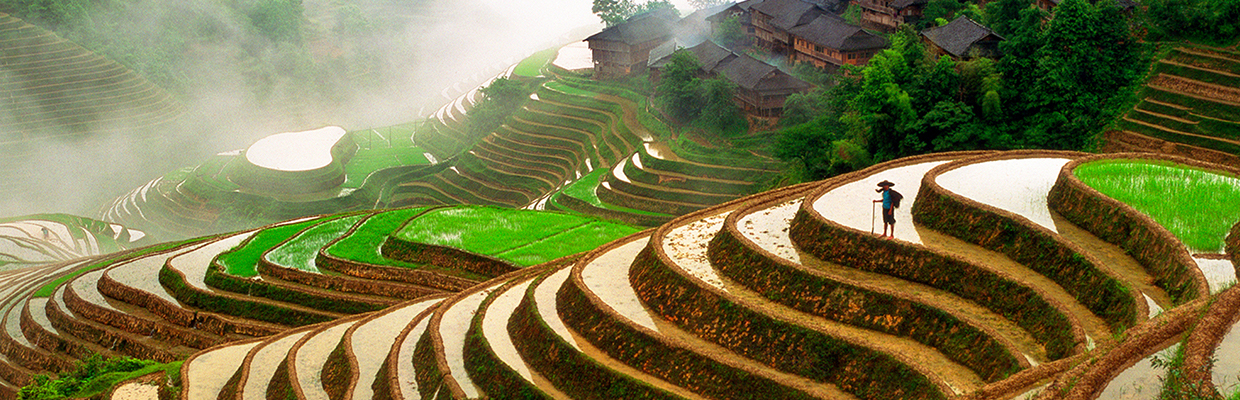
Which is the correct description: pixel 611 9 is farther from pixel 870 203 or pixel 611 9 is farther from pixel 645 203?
pixel 870 203

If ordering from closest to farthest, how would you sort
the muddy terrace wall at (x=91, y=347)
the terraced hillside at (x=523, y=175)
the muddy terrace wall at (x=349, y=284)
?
1. the muddy terrace wall at (x=91, y=347)
2. the muddy terrace wall at (x=349, y=284)
3. the terraced hillside at (x=523, y=175)

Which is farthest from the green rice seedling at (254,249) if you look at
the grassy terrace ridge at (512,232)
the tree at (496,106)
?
the tree at (496,106)

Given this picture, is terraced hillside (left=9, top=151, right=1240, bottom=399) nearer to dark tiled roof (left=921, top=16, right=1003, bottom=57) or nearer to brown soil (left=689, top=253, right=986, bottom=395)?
brown soil (left=689, top=253, right=986, bottom=395)

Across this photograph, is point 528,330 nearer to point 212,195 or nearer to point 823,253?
point 823,253

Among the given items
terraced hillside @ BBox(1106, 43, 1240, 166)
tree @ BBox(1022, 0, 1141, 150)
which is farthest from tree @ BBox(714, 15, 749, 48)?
terraced hillside @ BBox(1106, 43, 1240, 166)

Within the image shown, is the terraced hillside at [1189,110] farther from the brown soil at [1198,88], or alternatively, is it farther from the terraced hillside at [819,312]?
the terraced hillside at [819,312]
